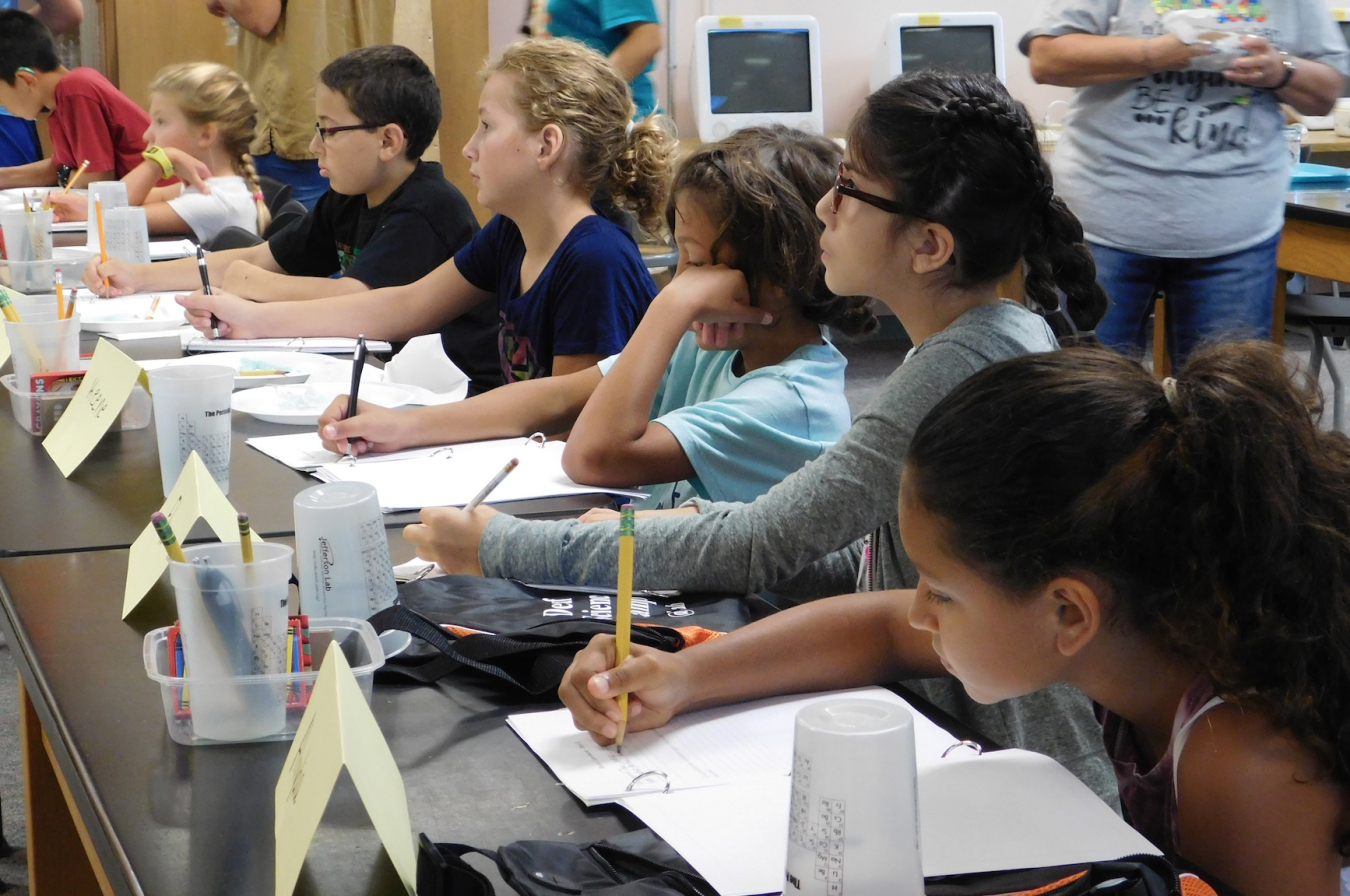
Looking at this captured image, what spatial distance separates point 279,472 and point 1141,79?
5.18ft

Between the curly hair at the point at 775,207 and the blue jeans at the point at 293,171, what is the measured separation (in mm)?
2705

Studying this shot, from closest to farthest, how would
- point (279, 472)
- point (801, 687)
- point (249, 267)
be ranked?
point (801, 687) → point (279, 472) → point (249, 267)

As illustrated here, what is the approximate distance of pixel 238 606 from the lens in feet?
2.92

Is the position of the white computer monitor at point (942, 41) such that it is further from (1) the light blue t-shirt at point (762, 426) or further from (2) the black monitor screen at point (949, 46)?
(1) the light blue t-shirt at point (762, 426)

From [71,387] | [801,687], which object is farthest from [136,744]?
[71,387]

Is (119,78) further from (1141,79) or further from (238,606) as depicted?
(238,606)

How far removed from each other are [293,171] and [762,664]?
11.6ft

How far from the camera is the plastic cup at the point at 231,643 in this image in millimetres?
888

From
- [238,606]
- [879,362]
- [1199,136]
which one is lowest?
[879,362]

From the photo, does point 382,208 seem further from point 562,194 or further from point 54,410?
point 54,410

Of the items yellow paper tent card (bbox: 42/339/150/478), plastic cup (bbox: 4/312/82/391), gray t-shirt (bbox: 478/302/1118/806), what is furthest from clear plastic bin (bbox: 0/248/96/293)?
gray t-shirt (bbox: 478/302/1118/806)

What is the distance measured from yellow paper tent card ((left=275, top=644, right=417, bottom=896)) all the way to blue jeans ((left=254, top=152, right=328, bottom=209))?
3.58m

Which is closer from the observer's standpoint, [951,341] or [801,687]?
[801,687]

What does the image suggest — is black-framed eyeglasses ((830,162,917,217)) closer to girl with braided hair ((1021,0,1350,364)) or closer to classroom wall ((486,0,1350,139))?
girl with braided hair ((1021,0,1350,364))
